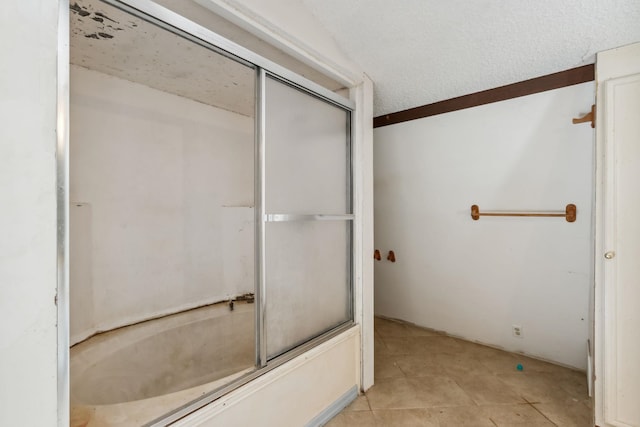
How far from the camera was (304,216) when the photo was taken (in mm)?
1729

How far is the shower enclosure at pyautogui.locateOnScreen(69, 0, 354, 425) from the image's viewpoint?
1504 millimetres

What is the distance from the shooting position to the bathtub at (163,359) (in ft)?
6.03

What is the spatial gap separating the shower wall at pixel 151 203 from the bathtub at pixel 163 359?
0.11 meters

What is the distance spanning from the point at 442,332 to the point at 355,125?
2.34 meters

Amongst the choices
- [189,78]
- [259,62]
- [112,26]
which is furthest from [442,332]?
[112,26]

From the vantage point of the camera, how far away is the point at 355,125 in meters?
2.09

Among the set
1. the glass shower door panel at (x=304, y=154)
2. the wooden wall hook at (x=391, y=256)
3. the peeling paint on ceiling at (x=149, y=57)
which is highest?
the peeling paint on ceiling at (x=149, y=57)

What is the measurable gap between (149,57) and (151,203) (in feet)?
3.56

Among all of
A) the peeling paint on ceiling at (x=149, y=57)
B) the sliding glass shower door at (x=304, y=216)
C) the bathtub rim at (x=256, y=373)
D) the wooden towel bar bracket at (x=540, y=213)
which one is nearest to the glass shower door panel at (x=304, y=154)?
the sliding glass shower door at (x=304, y=216)

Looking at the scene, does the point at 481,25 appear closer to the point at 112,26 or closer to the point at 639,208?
the point at 639,208

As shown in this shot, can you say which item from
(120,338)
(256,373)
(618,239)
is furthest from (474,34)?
(120,338)
